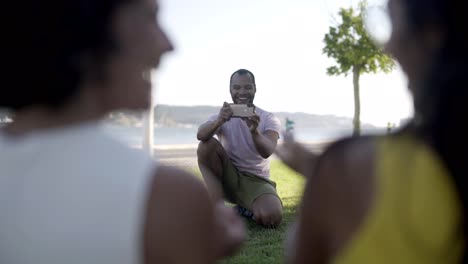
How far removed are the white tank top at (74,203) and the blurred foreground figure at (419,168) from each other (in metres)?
0.39

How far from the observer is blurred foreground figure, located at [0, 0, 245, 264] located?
76 cm

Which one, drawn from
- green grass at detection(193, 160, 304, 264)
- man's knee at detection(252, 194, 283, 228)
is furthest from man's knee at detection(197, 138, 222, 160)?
green grass at detection(193, 160, 304, 264)

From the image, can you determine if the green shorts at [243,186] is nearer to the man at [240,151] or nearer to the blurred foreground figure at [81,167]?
the man at [240,151]

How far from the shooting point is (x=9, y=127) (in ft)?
2.91

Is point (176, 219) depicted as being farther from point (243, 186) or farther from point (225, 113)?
point (243, 186)

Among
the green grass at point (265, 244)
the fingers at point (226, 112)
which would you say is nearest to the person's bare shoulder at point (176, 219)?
the green grass at point (265, 244)

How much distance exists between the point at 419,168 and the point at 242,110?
372cm

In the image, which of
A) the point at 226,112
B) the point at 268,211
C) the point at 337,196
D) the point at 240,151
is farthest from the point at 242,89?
the point at 337,196

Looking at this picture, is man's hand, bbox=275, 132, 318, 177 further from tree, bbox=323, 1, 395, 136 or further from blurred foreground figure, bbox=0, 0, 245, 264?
tree, bbox=323, 1, 395, 136

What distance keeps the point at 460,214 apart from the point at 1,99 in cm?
88

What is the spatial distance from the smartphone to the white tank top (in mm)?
3758

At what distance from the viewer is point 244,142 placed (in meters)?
4.89

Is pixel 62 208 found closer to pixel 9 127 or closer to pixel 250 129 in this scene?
pixel 9 127

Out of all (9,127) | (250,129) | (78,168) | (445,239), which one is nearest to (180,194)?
(78,168)
